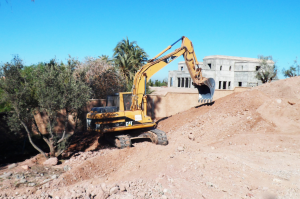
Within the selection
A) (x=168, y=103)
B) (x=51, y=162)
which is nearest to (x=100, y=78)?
(x=168, y=103)

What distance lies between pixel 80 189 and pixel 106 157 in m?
3.33

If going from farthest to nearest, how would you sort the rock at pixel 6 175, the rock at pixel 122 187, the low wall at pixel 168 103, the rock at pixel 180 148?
1. the low wall at pixel 168 103
2. the rock at pixel 180 148
3. the rock at pixel 6 175
4. the rock at pixel 122 187

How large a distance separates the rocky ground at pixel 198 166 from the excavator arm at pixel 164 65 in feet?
5.15

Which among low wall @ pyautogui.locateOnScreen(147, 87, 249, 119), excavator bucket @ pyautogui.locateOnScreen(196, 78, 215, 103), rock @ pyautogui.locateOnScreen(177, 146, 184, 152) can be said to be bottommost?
rock @ pyautogui.locateOnScreen(177, 146, 184, 152)

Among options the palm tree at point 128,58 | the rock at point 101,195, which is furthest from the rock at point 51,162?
the palm tree at point 128,58

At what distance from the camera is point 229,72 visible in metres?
41.1

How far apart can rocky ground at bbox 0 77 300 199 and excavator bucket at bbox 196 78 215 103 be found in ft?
2.78

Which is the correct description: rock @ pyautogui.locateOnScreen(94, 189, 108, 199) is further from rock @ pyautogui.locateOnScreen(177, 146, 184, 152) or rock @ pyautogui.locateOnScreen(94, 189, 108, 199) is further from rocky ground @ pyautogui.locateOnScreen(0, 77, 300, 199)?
rock @ pyautogui.locateOnScreen(177, 146, 184, 152)

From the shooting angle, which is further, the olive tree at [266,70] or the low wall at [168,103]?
the olive tree at [266,70]

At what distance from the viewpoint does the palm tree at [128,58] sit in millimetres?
24359

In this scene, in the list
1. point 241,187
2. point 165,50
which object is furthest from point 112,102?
point 241,187

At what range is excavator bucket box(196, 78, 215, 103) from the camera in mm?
14823

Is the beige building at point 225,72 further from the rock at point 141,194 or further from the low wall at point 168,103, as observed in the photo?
the rock at point 141,194

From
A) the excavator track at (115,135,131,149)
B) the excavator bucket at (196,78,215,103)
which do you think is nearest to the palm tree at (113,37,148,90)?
the excavator bucket at (196,78,215,103)
